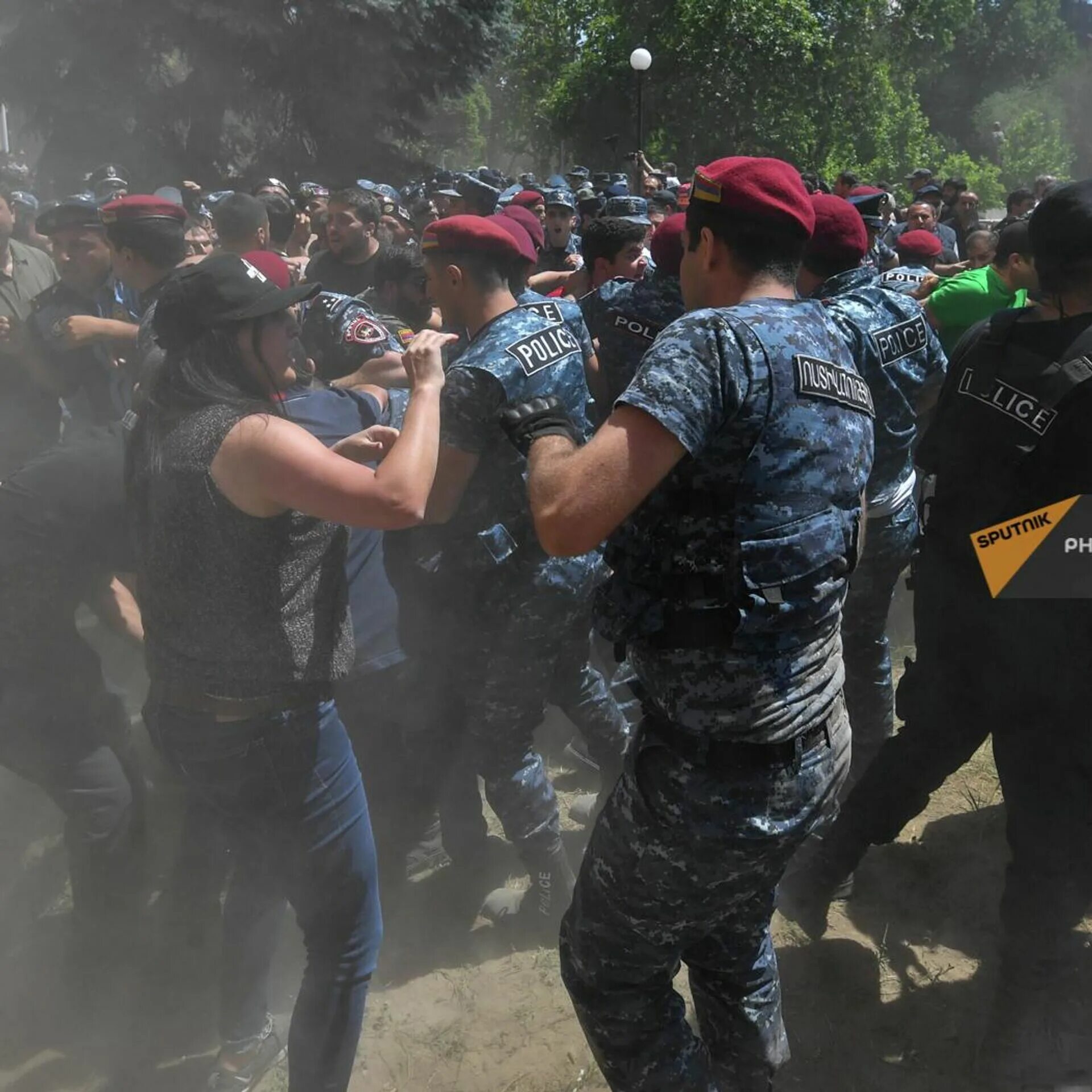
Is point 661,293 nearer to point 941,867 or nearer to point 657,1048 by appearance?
point 941,867

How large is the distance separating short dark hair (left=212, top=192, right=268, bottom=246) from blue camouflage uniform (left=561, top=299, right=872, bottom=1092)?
3.52 m

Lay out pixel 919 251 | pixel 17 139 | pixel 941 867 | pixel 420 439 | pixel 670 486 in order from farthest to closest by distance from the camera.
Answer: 1. pixel 17 139
2. pixel 919 251
3. pixel 941 867
4. pixel 420 439
5. pixel 670 486

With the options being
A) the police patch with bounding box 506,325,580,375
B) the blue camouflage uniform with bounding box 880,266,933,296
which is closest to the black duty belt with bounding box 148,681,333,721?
the police patch with bounding box 506,325,580,375

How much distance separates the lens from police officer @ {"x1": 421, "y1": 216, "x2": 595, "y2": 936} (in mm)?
2629

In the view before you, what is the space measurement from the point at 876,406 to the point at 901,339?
219 mm

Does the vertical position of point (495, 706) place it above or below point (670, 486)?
below

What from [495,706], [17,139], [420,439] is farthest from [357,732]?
[17,139]

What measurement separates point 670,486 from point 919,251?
4828mm

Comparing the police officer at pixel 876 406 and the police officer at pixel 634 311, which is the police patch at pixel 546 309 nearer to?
the police officer at pixel 634 311

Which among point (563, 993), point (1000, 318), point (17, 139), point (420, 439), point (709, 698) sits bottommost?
point (17, 139)

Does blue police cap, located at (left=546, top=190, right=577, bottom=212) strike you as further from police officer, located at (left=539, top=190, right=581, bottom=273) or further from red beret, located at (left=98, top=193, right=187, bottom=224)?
red beret, located at (left=98, top=193, right=187, bottom=224)

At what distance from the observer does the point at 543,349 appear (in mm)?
2678

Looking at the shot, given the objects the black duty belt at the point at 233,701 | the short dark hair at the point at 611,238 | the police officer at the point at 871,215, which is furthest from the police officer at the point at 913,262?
the black duty belt at the point at 233,701

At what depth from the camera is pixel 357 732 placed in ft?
11.4
